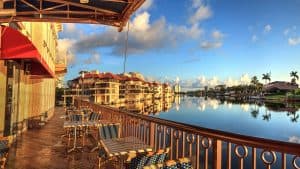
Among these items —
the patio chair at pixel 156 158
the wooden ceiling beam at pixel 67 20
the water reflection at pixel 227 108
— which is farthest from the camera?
the water reflection at pixel 227 108

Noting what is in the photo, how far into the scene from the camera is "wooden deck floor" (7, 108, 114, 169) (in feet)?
18.5

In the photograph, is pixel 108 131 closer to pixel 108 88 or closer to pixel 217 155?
pixel 217 155

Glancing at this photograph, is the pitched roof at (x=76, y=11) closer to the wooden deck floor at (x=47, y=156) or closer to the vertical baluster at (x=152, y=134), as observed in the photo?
the vertical baluster at (x=152, y=134)

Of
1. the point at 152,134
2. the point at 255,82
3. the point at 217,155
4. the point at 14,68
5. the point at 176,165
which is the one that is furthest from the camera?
the point at 255,82

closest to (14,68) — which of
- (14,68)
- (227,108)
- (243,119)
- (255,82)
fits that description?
(14,68)

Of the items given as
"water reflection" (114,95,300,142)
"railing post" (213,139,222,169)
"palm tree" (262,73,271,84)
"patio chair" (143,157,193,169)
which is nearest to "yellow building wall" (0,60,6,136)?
"patio chair" (143,157,193,169)

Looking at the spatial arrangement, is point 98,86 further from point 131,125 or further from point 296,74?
point 296,74

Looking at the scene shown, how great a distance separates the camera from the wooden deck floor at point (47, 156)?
5645 mm

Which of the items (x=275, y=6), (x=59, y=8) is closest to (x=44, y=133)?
(x=59, y=8)

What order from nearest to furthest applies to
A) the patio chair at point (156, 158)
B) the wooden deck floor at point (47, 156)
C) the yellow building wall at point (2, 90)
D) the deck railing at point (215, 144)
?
1. the deck railing at point (215, 144)
2. the patio chair at point (156, 158)
3. the wooden deck floor at point (47, 156)
4. the yellow building wall at point (2, 90)

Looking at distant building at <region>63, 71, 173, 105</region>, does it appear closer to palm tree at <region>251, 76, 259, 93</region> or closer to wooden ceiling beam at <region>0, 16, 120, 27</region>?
wooden ceiling beam at <region>0, 16, 120, 27</region>

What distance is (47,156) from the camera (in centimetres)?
642

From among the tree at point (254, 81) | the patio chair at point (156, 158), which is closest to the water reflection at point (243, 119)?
the patio chair at point (156, 158)

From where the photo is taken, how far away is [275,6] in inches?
2267
